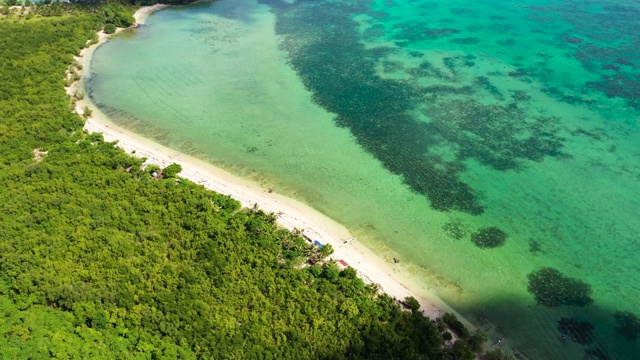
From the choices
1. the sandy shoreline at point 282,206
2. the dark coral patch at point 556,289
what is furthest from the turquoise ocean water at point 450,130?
the sandy shoreline at point 282,206

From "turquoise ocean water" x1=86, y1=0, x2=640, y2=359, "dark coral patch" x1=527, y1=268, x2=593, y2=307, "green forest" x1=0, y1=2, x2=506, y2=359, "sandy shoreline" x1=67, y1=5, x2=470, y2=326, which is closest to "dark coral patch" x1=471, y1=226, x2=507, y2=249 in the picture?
"turquoise ocean water" x1=86, y1=0, x2=640, y2=359

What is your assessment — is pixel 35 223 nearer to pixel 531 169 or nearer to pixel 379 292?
pixel 379 292

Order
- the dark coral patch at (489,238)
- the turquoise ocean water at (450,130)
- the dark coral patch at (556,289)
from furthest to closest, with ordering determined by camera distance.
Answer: the dark coral patch at (489,238) → the turquoise ocean water at (450,130) → the dark coral patch at (556,289)

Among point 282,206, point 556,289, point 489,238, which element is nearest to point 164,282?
point 282,206

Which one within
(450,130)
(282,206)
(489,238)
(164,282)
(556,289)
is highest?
(450,130)

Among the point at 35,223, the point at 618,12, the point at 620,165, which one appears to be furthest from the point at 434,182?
the point at 618,12

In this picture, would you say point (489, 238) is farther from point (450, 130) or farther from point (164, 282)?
point (164, 282)

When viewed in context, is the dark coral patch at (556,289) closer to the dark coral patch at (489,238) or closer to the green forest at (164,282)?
the dark coral patch at (489,238)
